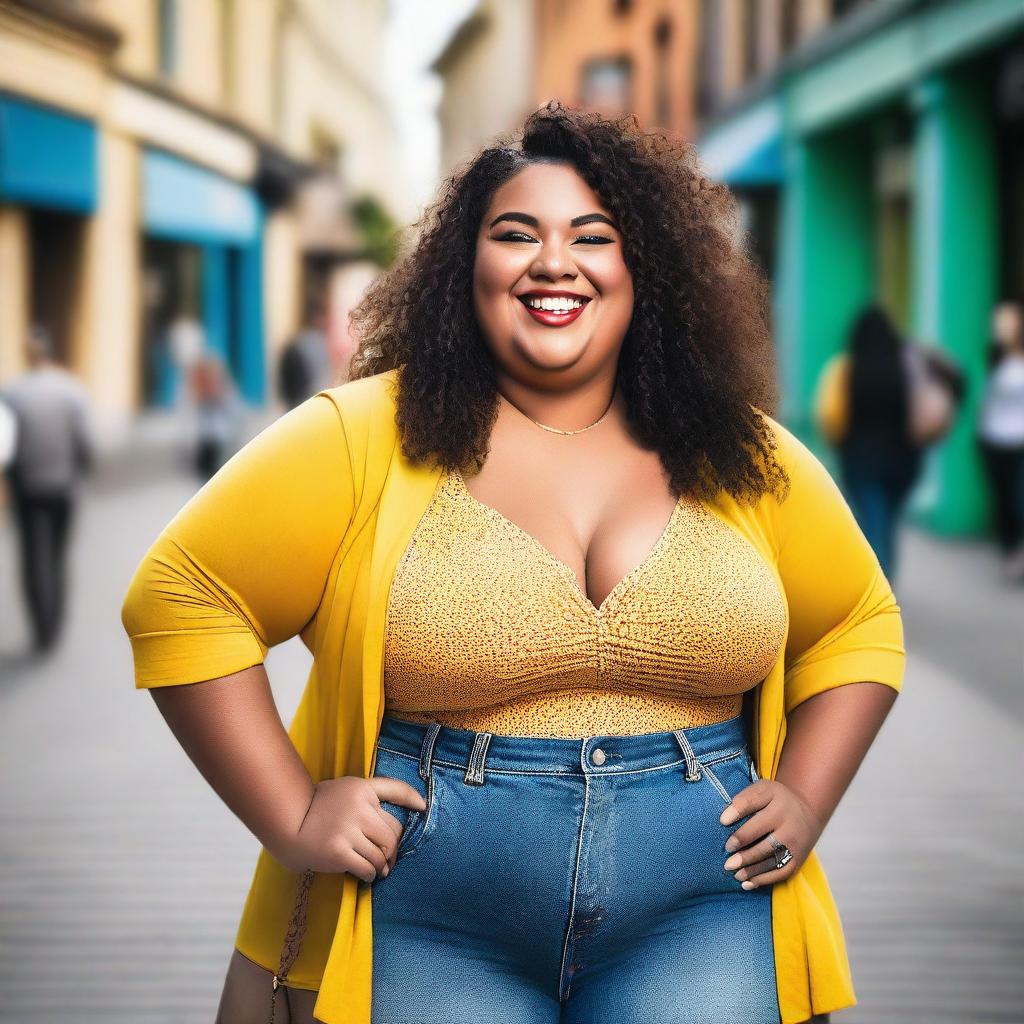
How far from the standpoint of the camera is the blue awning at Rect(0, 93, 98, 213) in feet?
57.0

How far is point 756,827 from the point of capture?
6.82 feet

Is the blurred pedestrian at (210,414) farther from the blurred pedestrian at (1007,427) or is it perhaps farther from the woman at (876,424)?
the woman at (876,424)

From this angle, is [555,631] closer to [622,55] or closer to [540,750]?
[540,750]

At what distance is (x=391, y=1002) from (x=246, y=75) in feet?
100

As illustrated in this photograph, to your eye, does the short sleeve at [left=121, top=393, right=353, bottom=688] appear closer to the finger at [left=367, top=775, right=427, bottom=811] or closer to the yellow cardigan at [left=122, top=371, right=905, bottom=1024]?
the yellow cardigan at [left=122, top=371, right=905, bottom=1024]

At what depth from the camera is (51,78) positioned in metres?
18.9

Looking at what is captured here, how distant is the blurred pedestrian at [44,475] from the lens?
8703 mm

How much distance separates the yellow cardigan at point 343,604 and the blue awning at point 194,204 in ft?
74.0

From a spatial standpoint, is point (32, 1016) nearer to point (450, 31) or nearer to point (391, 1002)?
point (391, 1002)

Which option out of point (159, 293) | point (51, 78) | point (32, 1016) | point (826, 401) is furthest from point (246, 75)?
point (32, 1016)

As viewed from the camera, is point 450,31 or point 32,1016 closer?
point 32,1016

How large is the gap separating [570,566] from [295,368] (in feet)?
45.5

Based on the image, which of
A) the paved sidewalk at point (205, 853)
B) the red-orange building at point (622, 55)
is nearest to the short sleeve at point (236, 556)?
the paved sidewalk at point (205, 853)

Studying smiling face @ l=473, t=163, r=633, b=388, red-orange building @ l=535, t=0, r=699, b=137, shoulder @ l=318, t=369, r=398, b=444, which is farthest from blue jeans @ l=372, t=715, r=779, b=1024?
red-orange building @ l=535, t=0, r=699, b=137
